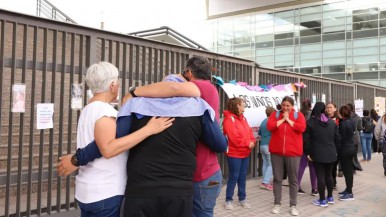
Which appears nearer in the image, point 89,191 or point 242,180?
point 89,191

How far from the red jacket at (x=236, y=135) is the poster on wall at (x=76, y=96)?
230cm

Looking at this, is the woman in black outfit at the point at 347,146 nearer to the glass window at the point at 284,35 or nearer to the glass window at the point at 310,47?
the glass window at the point at 310,47

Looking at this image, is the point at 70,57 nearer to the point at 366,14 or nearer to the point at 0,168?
the point at 0,168

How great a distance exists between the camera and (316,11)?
108 feet

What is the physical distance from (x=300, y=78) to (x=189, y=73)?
8.16m

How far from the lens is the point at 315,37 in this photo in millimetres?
32562

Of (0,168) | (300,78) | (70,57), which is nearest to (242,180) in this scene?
(70,57)

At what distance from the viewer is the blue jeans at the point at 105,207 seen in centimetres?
229

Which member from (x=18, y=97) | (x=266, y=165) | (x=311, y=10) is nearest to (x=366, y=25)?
(x=311, y=10)

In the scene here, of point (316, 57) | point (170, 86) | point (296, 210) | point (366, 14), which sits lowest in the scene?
point (296, 210)

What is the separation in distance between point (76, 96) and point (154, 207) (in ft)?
11.3

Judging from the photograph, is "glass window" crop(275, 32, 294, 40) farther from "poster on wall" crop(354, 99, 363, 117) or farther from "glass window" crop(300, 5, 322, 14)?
"poster on wall" crop(354, 99, 363, 117)

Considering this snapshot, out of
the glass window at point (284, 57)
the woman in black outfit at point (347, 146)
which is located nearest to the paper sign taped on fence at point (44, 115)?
the woman in black outfit at point (347, 146)

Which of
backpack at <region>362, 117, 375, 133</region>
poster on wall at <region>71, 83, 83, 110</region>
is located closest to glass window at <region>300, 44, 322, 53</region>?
backpack at <region>362, 117, 375, 133</region>
